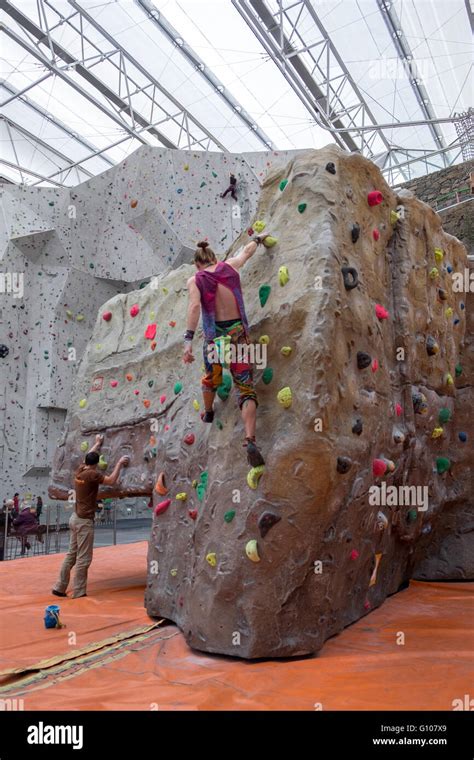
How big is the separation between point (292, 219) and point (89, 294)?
10.4 m

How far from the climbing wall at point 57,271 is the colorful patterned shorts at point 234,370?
8.73m

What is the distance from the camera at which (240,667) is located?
3.37 m

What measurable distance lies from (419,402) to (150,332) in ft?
9.77

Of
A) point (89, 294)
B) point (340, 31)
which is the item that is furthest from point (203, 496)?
point (340, 31)

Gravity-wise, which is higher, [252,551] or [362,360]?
[362,360]

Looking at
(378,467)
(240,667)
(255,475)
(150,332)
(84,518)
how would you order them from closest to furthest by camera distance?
(240,667), (255,475), (378,467), (84,518), (150,332)

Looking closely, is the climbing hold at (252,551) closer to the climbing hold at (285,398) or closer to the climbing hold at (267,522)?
the climbing hold at (267,522)

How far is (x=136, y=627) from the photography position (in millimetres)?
4512

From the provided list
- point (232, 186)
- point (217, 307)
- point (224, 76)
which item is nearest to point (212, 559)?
point (217, 307)

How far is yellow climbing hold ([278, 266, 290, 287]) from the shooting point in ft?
13.0

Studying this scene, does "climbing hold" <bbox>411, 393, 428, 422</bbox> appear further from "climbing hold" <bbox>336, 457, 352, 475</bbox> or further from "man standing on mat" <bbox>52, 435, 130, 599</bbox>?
"man standing on mat" <bbox>52, 435, 130, 599</bbox>

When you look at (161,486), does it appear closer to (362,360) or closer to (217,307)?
(217,307)

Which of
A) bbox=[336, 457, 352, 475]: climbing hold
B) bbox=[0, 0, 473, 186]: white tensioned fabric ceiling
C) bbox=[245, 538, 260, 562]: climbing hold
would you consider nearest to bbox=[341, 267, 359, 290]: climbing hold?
bbox=[336, 457, 352, 475]: climbing hold

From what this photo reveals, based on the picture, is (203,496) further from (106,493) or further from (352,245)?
(106,493)
